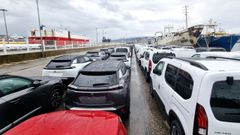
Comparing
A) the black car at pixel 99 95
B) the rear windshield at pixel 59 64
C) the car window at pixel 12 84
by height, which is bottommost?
the black car at pixel 99 95

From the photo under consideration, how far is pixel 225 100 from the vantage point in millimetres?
2541

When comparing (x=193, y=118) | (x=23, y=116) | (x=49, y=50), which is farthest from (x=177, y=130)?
(x=49, y=50)

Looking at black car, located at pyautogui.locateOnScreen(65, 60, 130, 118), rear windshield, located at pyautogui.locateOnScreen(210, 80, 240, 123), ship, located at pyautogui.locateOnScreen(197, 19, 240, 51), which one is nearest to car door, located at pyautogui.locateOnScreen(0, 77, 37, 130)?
black car, located at pyautogui.locateOnScreen(65, 60, 130, 118)

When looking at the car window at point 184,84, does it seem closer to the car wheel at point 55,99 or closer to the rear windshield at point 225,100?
the rear windshield at point 225,100

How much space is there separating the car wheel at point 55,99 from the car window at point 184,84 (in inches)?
152

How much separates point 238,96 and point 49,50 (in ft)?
86.4

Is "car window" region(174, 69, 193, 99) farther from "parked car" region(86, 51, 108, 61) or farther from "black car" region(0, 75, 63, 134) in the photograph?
"parked car" region(86, 51, 108, 61)

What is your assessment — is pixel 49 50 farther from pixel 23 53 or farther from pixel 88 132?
pixel 88 132

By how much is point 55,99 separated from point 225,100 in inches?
195

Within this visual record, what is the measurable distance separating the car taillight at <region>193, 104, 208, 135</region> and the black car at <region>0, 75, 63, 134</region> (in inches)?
141

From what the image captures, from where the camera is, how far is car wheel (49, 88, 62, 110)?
18.9 feet

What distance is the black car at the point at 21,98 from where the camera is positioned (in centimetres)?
390

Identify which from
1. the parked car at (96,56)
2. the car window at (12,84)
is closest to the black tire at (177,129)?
the car window at (12,84)

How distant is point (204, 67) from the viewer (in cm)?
288
